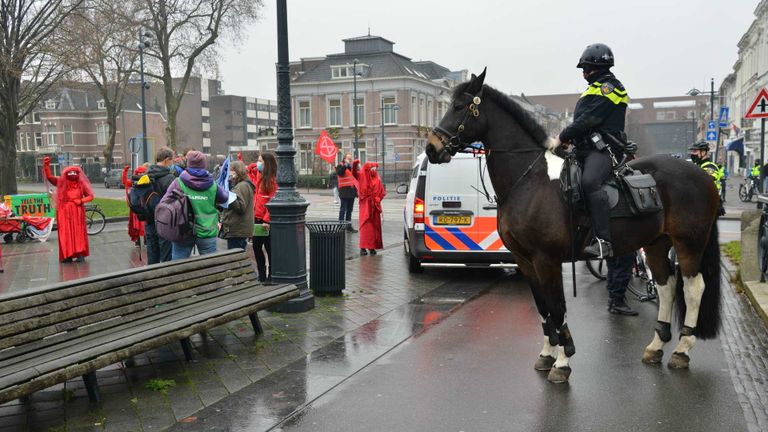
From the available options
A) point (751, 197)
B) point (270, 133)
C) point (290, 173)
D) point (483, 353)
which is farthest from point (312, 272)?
point (270, 133)

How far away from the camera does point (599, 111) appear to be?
5664 mm

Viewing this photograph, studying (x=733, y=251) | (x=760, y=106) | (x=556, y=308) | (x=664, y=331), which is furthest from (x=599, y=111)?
(x=733, y=251)

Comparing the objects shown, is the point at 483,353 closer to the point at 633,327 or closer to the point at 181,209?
the point at 633,327

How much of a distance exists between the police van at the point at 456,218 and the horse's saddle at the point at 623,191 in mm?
4380

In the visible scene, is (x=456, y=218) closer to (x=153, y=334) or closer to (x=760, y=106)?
(x=760, y=106)

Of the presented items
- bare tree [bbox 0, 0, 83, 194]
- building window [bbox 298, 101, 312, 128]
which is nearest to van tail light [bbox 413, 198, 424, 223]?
bare tree [bbox 0, 0, 83, 194]

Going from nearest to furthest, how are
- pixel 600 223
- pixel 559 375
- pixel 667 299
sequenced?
pixel 559 375, pixel 600 223, pixel 667 299

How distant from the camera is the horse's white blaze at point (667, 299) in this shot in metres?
6.18

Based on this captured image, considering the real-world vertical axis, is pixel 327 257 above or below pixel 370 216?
below

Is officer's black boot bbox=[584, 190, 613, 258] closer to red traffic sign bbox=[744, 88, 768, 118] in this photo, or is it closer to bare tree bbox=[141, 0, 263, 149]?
red traffic sign bbox=[744, 88, 768, 118]

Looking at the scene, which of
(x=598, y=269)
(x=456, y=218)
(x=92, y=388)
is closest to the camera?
(x=92, y=388)

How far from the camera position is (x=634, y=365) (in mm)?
5977

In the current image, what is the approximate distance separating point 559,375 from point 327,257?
4242mm

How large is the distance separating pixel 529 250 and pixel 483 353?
130 cm
